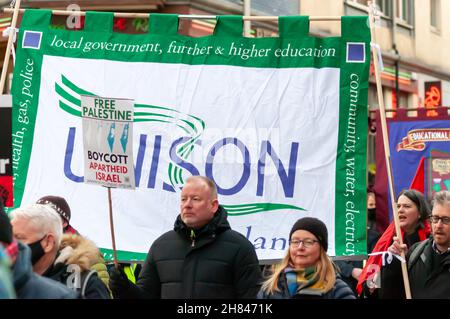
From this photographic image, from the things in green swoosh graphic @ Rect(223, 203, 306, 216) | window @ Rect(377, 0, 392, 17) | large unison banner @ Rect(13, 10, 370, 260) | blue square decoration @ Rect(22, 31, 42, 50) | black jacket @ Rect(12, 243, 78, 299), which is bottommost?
black jacket @ Rect(12, 243, 78, 299)

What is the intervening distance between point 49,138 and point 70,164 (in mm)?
256

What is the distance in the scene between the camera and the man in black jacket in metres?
6.91

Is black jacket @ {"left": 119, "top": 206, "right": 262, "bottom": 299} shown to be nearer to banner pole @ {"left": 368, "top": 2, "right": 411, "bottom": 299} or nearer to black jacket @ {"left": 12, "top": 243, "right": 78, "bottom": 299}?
banner pole @ {"left": 368, "top": 2, "right": 411, "bottom": 299}

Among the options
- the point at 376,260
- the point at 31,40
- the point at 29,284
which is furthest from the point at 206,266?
the point at 29,284

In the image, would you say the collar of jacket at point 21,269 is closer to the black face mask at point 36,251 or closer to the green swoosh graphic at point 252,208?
the black face mask at point 36,251

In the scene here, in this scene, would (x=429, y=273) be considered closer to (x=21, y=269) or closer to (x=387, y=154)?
(x=387, y=154)

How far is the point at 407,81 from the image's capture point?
88.6ft

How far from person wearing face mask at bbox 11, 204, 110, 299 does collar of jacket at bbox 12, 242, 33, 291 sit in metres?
1.36

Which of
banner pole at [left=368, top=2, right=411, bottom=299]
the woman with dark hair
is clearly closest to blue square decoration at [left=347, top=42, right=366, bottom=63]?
banner pole at [left=368, top=2, right=411, bottom=299]
